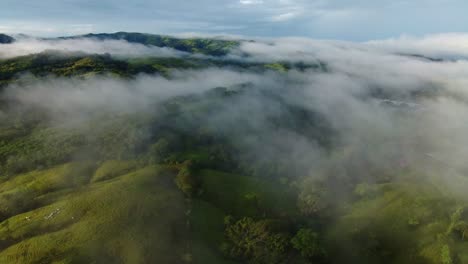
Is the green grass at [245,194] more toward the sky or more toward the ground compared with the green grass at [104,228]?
more toward the ground

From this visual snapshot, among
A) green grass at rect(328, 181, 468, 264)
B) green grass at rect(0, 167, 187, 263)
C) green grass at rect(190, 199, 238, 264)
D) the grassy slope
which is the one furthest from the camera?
green grass at rect(328, 181, 468, 264)

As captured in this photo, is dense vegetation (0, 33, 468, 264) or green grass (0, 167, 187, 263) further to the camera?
dense vegetation (0, 33, 468, 264)

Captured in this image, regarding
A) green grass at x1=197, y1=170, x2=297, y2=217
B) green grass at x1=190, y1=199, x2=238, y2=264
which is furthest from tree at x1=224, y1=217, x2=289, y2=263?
green grass at x1=197, y1=170, x2=297, y2=217

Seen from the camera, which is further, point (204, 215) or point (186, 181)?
point (186, 181)

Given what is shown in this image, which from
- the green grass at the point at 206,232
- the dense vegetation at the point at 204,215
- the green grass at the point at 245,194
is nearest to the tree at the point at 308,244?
the dense vegetation at the point at 204,215

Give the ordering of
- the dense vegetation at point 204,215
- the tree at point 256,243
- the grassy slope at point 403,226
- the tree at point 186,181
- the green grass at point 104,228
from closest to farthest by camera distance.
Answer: the green grass at point 104,228
the dense vegetation at point 204,215
the tree at point 256,243
the grassy slope at point 403,226
the tree at point 186,181

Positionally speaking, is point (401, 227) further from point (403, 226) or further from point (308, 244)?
point (308, 244)

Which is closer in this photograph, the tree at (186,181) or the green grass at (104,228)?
the green grass at (104,228)

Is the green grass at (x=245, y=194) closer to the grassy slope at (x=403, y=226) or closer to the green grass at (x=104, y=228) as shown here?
the green grass at (x=104, y=228)

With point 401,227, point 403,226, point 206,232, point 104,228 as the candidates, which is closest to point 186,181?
point 206,232

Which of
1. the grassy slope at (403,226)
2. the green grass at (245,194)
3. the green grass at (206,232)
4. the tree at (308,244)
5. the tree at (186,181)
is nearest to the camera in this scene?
the green grass at (206,232)

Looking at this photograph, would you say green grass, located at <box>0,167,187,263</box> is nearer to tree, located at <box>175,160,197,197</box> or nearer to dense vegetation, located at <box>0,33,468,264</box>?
dense vegetation, located at <box>0,33,468,264</box>

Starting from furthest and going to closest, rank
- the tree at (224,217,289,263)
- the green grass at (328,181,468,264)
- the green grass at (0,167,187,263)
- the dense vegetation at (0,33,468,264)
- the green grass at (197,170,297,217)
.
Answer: the green grass at (197,170,297,217), the green grass at (328,181,468,264), the tree at (224,217,289,263), the dense vegetation at (0,33,468,264), the green grass at (0,167,187,263)
